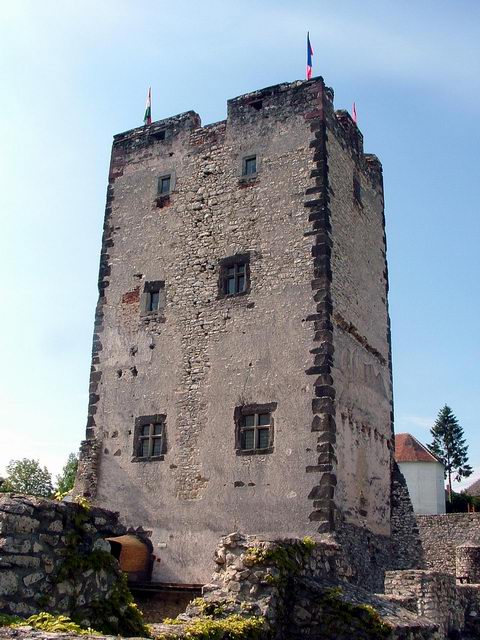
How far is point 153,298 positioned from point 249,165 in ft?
14.0

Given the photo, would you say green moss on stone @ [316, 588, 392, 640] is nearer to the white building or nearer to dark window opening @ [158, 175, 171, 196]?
dark window opening @ [158, 175, 171, 196]

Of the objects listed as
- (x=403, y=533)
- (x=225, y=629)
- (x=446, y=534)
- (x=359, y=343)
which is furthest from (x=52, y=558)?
(x=446, y=534)

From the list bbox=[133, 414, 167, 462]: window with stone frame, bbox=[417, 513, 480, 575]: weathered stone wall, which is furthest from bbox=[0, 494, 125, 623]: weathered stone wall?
bbox=[417, 513, 480, 575]: weathered stone wall

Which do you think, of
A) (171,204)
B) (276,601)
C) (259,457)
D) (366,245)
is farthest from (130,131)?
(276,601)

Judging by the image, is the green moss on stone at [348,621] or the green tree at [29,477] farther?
the green tree at [29,477]

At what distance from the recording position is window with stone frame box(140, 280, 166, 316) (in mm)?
18859

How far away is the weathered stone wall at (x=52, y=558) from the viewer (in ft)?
20.2

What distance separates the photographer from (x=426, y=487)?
47938mm

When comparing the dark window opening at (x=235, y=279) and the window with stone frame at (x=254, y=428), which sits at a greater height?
the dark window opening at (x=235, y=279)

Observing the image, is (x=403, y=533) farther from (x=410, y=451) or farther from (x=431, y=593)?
(x=410, y=451)

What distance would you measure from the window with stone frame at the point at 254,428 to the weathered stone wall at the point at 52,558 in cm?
905

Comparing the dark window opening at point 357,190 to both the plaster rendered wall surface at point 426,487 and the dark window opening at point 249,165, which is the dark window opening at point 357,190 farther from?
the plaster rendered wall surface at point 426,487

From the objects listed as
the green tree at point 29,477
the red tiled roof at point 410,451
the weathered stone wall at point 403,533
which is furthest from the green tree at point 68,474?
the weathered stone wall at point 403,533

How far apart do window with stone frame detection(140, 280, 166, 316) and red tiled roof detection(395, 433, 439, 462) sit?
3333 cm
